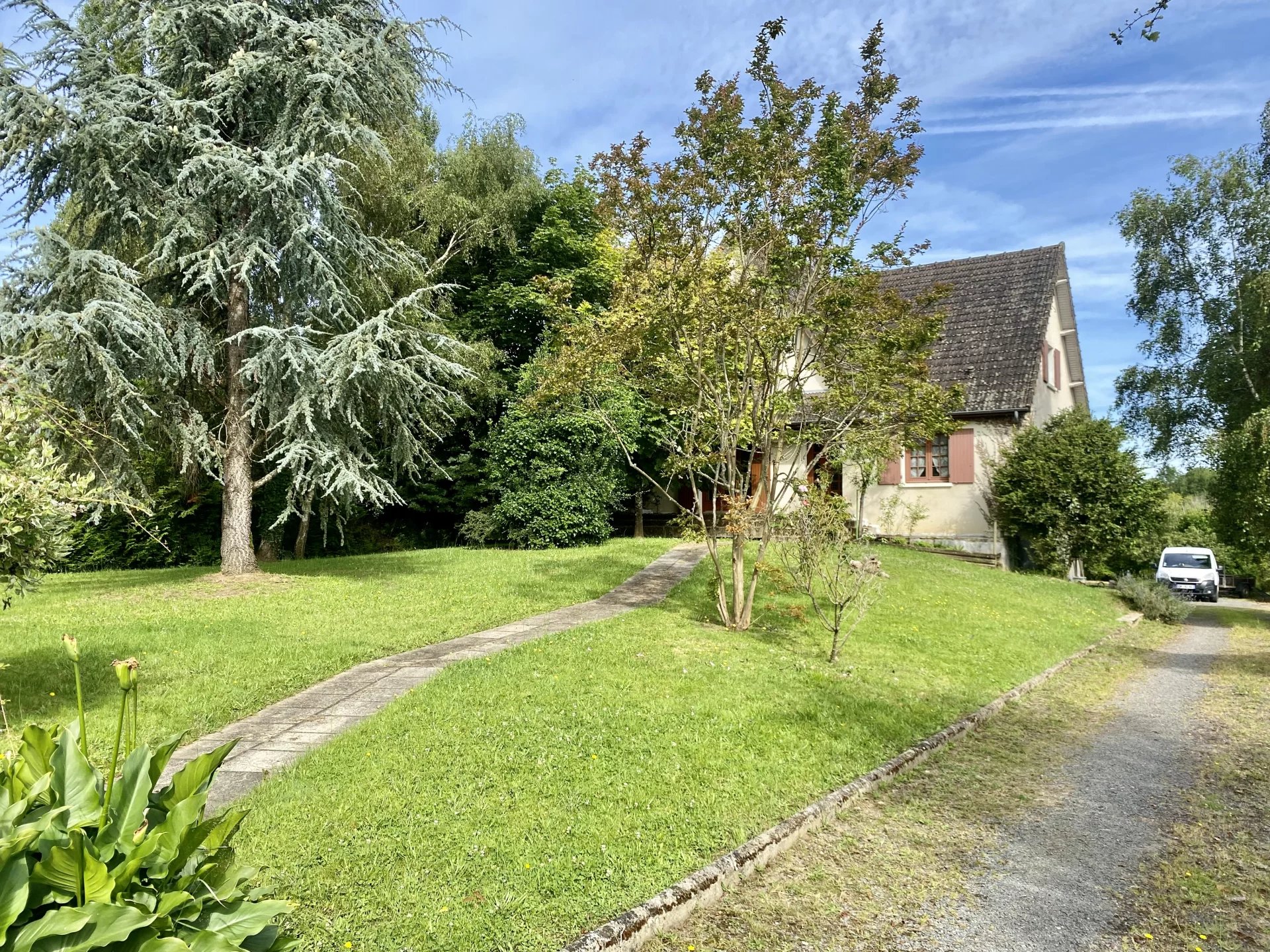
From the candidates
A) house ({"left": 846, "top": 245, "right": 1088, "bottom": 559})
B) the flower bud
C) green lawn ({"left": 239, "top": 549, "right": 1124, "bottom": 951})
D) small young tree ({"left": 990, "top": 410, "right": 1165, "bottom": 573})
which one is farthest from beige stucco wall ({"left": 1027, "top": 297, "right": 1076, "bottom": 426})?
the flower bud

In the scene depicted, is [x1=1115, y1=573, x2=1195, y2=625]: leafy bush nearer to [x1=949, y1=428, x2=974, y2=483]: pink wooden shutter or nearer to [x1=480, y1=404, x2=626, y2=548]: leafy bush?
[x1=949, y1=428, x2=974, y2=483]: pink wooden shutter

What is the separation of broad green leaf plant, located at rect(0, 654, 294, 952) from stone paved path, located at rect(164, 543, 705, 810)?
3184 mm

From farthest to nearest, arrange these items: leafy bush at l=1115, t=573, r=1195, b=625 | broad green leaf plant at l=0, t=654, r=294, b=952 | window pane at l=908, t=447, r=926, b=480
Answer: window pane at l=908, t=447, r=926, b=480
leafy bush at l=1115, t=573, r=1195, b=625
broad green leaf plant at l=0, t=654, r=294, b=952

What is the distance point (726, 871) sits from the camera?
420 centimetres

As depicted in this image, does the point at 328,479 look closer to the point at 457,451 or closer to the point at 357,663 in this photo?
the point at 357,663

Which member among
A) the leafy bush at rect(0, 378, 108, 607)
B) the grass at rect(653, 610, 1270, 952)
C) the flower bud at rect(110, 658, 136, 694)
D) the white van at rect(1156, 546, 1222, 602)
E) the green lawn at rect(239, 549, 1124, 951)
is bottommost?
the white van at rect(1156, 546, 1222, 602)

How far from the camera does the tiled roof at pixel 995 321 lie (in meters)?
21.8

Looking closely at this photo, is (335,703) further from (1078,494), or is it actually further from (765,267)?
(1078,494)

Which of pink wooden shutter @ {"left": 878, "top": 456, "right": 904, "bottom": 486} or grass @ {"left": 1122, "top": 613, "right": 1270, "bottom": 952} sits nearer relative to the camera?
grass @ {"left": 1122, "top": 613, "right": 1270, "bottom": 952}

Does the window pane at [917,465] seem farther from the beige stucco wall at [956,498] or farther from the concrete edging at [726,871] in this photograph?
the concrete edging at [726,871]

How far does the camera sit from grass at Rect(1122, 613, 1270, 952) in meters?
3.83

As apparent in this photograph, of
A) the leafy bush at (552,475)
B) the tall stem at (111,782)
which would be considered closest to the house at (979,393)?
the leafy bush at (552,475)

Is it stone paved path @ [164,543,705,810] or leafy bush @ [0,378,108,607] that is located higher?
leafy bush @ [0,378,108,607]

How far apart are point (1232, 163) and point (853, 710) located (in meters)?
26.2
